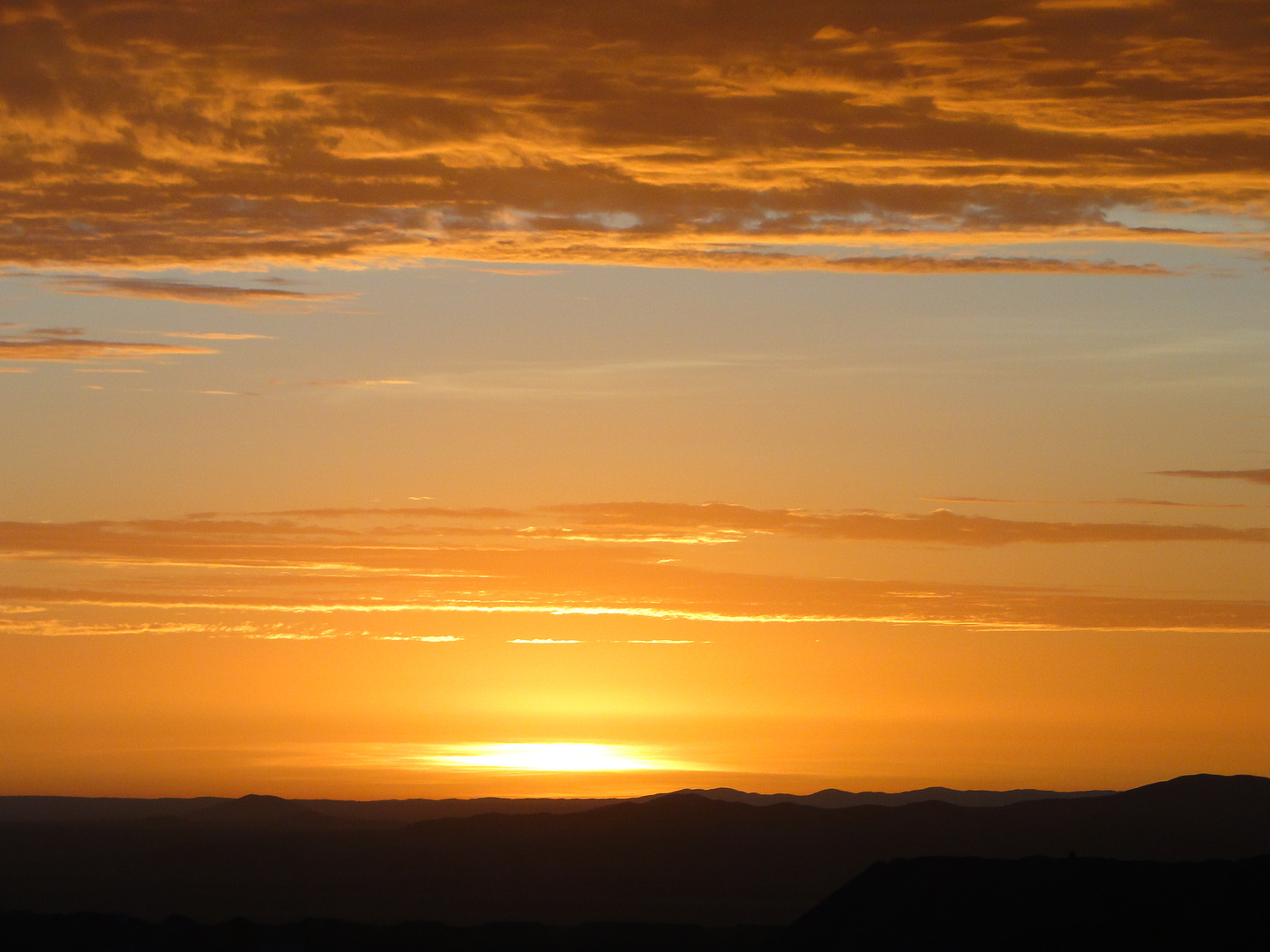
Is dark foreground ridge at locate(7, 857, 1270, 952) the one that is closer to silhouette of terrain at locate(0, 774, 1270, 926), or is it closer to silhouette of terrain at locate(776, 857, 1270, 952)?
silhouette of terrain at locate(776, 857, 1270, 952)

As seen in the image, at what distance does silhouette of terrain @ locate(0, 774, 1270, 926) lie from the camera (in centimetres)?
12988

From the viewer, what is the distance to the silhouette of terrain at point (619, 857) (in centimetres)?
12988

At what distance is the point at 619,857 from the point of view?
148 meters

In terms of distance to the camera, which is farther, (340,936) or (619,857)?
(619,857)

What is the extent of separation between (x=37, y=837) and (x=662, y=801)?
78.2 metres

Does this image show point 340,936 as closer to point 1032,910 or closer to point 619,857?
point 1032,910

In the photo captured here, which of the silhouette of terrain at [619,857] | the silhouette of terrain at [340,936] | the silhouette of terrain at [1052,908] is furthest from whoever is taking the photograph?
the silhouette of terrain at [619,857]

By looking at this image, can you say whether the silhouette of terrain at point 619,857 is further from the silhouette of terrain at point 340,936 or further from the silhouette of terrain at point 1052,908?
the silhouette of terrain at point 1052,908

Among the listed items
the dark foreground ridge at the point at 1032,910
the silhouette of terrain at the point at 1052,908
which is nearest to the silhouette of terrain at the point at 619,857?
the dark foreground ridge at the point at 1032,910

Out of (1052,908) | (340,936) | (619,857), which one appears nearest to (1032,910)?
(1052,908)

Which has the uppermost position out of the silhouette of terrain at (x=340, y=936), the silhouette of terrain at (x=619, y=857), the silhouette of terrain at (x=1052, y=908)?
the silhouette of terrain at (x=619, y=857)

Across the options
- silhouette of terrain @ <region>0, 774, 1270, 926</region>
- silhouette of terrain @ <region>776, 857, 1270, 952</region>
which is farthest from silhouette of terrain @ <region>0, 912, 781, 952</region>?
silhouette of terrain @ <region>0, 774, 1270, 926</region>

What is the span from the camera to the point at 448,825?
16688 cm

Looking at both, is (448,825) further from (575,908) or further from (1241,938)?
(1241,938)
